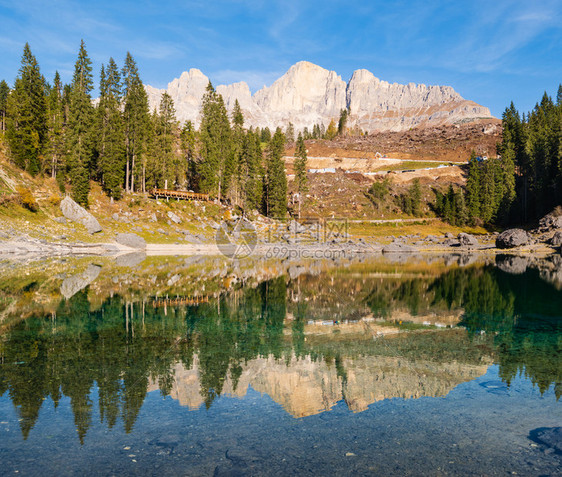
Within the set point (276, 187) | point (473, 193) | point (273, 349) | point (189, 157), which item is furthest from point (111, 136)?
point (473, 193)

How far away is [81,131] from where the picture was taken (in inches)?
2822

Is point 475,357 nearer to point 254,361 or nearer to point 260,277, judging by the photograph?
point 254,361

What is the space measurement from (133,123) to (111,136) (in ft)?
20.7

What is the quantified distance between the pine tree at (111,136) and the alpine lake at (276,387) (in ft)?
166

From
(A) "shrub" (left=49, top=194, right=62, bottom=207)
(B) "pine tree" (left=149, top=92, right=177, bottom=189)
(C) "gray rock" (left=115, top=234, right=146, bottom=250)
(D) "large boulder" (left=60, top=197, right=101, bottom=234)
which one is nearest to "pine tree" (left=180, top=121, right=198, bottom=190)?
(B) "pine tree" (left=149, top=92, right=177, bottom=189)

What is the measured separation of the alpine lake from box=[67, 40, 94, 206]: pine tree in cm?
4642

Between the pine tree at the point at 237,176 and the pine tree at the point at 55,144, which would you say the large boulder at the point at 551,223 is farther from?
the pine tree at the point at 55,144

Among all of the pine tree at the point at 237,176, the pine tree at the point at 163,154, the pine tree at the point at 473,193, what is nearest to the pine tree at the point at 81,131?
the pine tree at the point at 163,154

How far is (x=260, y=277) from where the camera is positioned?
37438 mm

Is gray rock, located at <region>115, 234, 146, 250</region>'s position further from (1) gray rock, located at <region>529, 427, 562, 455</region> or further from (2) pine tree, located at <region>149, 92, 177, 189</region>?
(1) gray rock, located at <region>529, 427, 562, 455</region>

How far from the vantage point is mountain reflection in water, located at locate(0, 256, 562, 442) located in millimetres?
10438

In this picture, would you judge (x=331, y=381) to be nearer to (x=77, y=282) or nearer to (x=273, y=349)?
(x=273, y=349)

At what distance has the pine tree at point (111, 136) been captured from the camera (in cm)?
7047

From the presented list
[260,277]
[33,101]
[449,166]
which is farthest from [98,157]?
[449,166]
